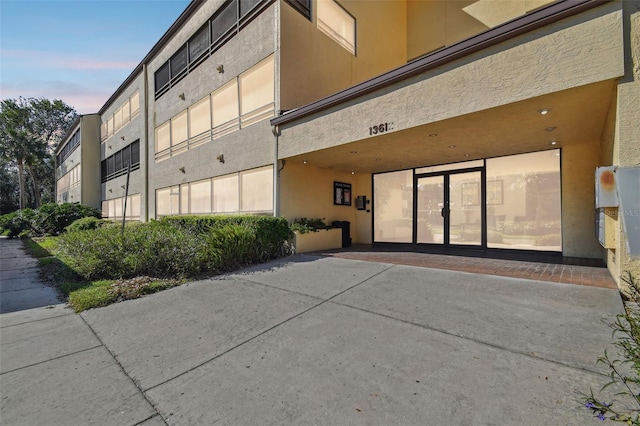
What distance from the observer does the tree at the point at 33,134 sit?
35.8 m

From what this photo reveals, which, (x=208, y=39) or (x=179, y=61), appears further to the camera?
(x=179, y=61)

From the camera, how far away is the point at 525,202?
27.2ft

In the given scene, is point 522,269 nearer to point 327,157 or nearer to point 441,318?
point 441,318

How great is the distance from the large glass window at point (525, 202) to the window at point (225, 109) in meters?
9.88

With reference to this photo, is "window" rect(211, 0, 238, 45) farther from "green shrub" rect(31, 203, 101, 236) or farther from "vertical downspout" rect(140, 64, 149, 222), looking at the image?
"green shrub" rect(31, 203, 101, 236)

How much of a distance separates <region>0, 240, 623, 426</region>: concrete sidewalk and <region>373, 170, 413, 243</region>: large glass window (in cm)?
606

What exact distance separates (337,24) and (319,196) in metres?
7.30

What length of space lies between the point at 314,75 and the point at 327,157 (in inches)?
153

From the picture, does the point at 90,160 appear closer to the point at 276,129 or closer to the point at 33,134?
the point at 33,134

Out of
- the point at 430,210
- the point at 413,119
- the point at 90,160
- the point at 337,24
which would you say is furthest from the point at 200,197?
the point at 90,160

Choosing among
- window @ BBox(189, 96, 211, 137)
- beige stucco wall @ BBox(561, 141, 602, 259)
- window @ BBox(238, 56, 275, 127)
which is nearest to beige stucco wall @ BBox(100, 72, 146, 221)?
window @ BBox(189, 96, 211, 137)

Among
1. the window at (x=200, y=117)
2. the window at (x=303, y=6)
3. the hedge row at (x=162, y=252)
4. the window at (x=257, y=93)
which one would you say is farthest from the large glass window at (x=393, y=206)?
the window at (x=200, y=117)

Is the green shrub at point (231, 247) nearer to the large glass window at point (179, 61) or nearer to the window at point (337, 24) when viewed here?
the window at point (337, 24)

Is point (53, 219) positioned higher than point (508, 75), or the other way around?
point (508, 75)
